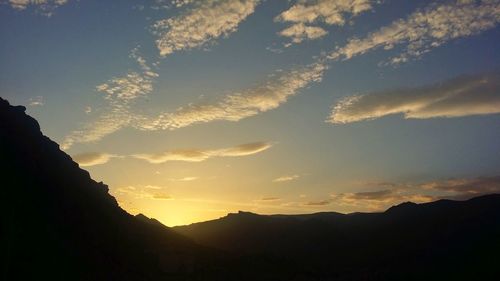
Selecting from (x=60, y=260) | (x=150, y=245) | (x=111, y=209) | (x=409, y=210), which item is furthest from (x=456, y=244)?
(x=60, y=260)

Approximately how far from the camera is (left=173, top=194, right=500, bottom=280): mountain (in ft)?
294

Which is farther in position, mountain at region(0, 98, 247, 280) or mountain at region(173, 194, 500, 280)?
mountain at region(173, 194, 500, 280)

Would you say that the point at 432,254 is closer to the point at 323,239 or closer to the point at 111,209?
the point at 323,239

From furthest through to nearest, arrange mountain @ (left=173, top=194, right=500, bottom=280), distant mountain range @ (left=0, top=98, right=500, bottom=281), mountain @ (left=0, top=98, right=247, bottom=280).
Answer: mountain @ (left=173, top=194, right=500, bottom=280) < distant mountain range @ (left=0, top=98, right=500, bottom=281) < mountain @ (left=0, top=98, right=247, bottom=280)

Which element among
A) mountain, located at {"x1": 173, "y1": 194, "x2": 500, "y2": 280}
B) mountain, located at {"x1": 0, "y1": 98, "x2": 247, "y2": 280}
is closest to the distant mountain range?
mountain, located at {"x1": 0, "y1": 98, "x2": 247, "y2": 280}

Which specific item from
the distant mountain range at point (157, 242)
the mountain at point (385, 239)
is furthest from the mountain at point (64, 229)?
the mountain at point (385, 239)

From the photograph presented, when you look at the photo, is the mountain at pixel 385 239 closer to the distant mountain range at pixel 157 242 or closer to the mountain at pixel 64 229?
the distant mountain range at pixel 157 242

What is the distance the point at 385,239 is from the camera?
116 metres

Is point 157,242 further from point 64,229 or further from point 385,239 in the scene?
point 385,239

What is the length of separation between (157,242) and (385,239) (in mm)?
57776

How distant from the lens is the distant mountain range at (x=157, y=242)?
6312 centimetres

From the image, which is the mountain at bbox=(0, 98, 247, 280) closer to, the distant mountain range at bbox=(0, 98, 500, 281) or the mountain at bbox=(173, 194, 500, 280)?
the distant mountain range at bbox=(0, 98, 500, 281)

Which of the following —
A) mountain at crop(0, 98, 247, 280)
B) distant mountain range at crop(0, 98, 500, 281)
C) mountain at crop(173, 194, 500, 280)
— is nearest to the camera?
mountain at crop(0, 98, 247, 280)

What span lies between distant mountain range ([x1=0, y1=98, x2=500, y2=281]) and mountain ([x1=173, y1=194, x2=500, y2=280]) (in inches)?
12.2
